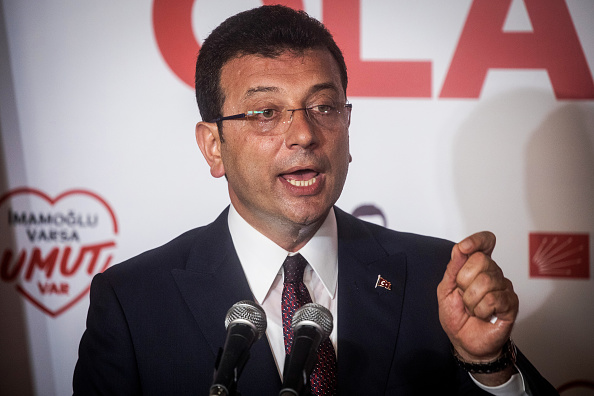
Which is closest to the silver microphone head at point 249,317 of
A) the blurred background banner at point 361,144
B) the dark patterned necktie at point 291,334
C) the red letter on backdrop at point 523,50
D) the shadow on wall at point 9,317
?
the dark patterned necktie at point 291,334

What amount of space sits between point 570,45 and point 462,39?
49cm

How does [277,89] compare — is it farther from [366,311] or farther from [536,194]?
[536,194]

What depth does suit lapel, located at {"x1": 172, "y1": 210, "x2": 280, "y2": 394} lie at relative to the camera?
1.68 metres

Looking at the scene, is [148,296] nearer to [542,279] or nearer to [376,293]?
[376,293]

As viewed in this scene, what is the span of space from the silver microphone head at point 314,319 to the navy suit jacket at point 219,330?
0.61 metres

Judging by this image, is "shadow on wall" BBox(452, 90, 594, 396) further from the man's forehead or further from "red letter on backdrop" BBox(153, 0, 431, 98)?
the man's forehead

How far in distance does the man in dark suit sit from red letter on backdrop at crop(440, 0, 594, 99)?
0.84 m

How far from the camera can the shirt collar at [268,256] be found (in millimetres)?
1832

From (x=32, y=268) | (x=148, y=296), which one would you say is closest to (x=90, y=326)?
(x=148, y=296)

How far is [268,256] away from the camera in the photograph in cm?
184

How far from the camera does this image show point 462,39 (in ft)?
8.04

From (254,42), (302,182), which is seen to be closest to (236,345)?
(302,182)

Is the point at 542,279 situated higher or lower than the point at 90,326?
lower

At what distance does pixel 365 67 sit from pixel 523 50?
73cm
